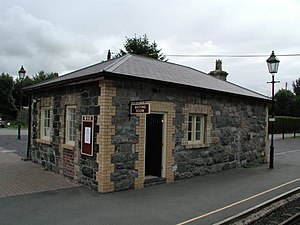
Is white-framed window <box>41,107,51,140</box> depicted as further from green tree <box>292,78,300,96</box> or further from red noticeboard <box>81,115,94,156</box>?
green tree <box>292,78,300,96</box>

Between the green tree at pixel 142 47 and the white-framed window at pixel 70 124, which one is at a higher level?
the green tree at pixel 142 47

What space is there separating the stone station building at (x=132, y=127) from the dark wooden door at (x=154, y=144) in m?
0.03

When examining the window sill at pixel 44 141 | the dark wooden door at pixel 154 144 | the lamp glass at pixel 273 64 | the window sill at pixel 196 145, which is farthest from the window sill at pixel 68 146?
the lamp glass at pixel 273 64

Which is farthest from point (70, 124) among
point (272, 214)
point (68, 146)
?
point (272, 214)

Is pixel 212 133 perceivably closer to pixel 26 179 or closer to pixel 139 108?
pixel 139 108

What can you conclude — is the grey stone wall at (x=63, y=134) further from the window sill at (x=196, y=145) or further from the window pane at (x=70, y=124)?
the window sill at (x=196, y=145)

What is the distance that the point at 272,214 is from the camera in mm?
6609

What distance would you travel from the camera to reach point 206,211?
6.51m

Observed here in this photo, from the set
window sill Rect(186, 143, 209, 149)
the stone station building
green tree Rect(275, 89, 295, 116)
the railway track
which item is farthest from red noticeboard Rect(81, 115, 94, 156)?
green tree Rect(275, 89, 295, 116)

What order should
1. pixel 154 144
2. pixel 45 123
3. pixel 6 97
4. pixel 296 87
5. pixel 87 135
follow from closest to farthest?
pixel 87 135 < pixel 154 144 < pixel 45 123 < pixel 6 97 < pixel 296 87

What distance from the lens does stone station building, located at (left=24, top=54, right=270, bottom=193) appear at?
7.80 m

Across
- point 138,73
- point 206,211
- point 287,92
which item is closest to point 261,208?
point 206,211

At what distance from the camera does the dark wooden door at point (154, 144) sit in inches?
353

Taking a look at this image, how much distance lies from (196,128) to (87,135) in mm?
4046
